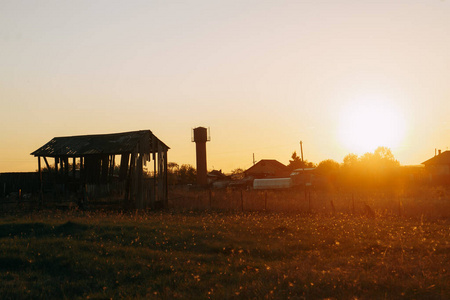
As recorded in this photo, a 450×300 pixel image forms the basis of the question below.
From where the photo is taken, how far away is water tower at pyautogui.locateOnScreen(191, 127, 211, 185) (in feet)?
234

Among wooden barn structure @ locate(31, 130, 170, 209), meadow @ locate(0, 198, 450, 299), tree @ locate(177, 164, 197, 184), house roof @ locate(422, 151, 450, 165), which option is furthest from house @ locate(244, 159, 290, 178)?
meadow @ locate(0, 198, 450, 299)

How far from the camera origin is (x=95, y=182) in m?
30.7

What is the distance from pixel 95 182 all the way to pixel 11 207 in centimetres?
559

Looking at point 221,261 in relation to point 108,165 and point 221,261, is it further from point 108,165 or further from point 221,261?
point 108,165

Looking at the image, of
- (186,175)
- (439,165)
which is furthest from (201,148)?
(439,165)

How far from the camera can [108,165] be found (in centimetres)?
3117

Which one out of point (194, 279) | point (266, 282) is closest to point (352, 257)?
point (266, 282)

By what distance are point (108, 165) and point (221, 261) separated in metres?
20.9

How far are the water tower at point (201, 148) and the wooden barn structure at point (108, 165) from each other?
37762 mm

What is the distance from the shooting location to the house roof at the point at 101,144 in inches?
1137

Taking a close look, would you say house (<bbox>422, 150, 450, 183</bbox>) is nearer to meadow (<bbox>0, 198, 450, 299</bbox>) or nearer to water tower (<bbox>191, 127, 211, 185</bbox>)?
water tower (<bbox>191, 127, 211, 185</bbox>)

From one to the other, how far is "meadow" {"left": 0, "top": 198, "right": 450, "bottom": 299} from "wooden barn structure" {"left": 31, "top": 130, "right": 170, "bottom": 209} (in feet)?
36.1

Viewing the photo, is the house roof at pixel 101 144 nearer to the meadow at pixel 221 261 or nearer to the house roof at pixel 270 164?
the meadow at pixel 221 261

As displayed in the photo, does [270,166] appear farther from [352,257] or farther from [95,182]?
[352,257]
